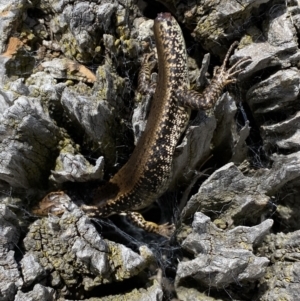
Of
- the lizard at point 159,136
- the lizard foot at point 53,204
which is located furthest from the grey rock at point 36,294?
the lizard at point 159,136

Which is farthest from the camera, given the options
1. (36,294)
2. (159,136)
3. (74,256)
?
(159,136)

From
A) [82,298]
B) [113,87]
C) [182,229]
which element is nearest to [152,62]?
[113,87]

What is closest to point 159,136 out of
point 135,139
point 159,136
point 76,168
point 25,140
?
point 159,136

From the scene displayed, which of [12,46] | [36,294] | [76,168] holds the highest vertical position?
[12,46]

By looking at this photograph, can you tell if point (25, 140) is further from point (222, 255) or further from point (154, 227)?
point (222, 255)

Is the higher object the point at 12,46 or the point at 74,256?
the point at 12,46
